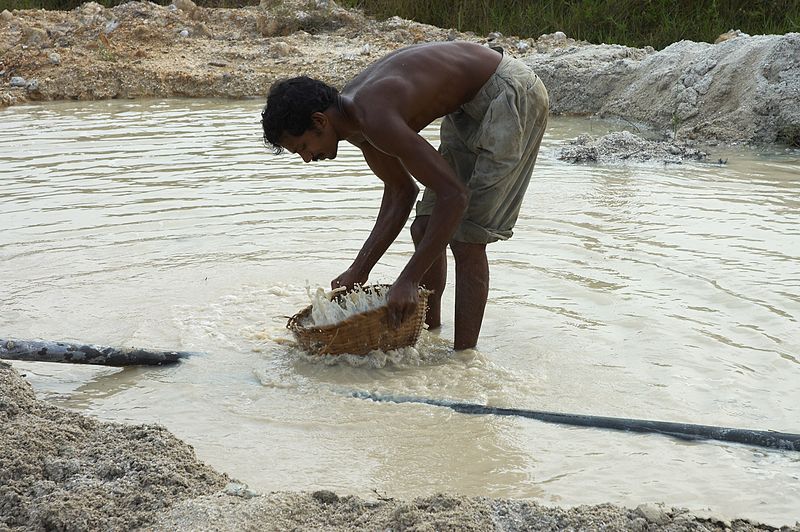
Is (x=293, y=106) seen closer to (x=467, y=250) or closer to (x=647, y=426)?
(x=467, y=250)

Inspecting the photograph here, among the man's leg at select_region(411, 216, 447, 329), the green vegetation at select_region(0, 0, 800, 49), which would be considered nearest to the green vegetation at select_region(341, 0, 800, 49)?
the green vegetation at select_region(0, 0, 800, 49)

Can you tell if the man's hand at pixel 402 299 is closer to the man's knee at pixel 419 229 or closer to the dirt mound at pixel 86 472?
the man's knee at pixel 419 229

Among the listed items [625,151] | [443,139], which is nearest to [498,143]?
[443,139]

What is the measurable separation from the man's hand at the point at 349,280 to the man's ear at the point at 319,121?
745 mm

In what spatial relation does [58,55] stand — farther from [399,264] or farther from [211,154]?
[399,264]

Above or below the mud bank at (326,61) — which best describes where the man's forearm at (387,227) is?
below

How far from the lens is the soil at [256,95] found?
7.73 feet

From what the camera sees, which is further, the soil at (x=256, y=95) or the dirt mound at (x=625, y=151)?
the dirt mound at (x=625, y=151)

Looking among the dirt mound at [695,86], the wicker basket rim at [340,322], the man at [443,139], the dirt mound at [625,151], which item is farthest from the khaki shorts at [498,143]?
the dirt mound at [695,86]

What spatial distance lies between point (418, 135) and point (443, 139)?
1.98ft

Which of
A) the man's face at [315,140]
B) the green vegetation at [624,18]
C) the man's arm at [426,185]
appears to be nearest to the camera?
the man's arm at [426,185]

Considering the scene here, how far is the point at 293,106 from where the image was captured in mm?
3283

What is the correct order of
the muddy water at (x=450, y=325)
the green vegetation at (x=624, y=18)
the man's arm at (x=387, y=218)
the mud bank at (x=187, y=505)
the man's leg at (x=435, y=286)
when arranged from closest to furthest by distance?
1. the mud bank at (x=187, y=505)
2. the muddy water at (x=450, y=325)
3. the man's arm at (x=387, y=218)
4. the man's leg at (x=435, y=286)
5. the green vegetation at (x=624, y=18)

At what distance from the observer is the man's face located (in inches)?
132
